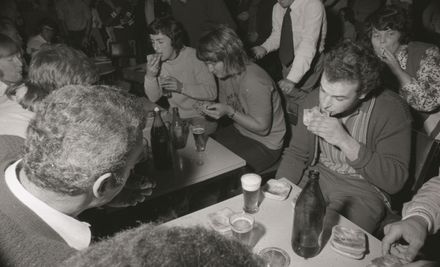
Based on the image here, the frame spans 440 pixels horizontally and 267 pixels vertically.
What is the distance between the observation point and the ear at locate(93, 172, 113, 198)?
1.15 m

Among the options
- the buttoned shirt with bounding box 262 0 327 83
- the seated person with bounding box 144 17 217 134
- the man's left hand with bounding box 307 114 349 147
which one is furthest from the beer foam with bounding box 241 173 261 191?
the buttoned shirt with bounding box 262 0 327 83

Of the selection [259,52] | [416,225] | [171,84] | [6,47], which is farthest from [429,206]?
[6,47]

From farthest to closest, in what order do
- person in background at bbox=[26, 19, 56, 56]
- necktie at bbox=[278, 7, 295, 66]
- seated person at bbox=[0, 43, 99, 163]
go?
person in background at bbox=[26, 19, 56, 56], necktie at bbox=[278, 7, 295, 66], seated person at bbox=[0, 43, 99, 163]

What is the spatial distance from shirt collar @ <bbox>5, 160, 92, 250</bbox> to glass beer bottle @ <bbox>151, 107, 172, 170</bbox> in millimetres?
831

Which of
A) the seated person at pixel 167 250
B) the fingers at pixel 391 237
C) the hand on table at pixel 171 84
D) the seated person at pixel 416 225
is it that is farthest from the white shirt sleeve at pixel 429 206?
the hand on table at pixel 171 84

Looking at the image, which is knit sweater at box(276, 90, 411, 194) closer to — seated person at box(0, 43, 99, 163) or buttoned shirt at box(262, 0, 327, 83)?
buttoned shirt at box(262, 0, 327, 83)

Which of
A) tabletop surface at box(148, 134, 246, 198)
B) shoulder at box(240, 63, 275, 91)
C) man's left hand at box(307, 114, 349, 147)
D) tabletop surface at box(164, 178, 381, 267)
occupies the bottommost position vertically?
tabletop surface at box(148, 134, 246, 198)

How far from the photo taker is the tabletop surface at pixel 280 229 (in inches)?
50.4

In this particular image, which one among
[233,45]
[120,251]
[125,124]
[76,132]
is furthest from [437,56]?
[120,251]

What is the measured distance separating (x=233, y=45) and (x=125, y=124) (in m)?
1.63

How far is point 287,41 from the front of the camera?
360 centimetres

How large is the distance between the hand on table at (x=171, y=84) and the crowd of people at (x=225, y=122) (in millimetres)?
10

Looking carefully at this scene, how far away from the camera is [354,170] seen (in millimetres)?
1966

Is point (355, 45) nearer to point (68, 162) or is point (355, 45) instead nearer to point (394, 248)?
point (394, 248)
